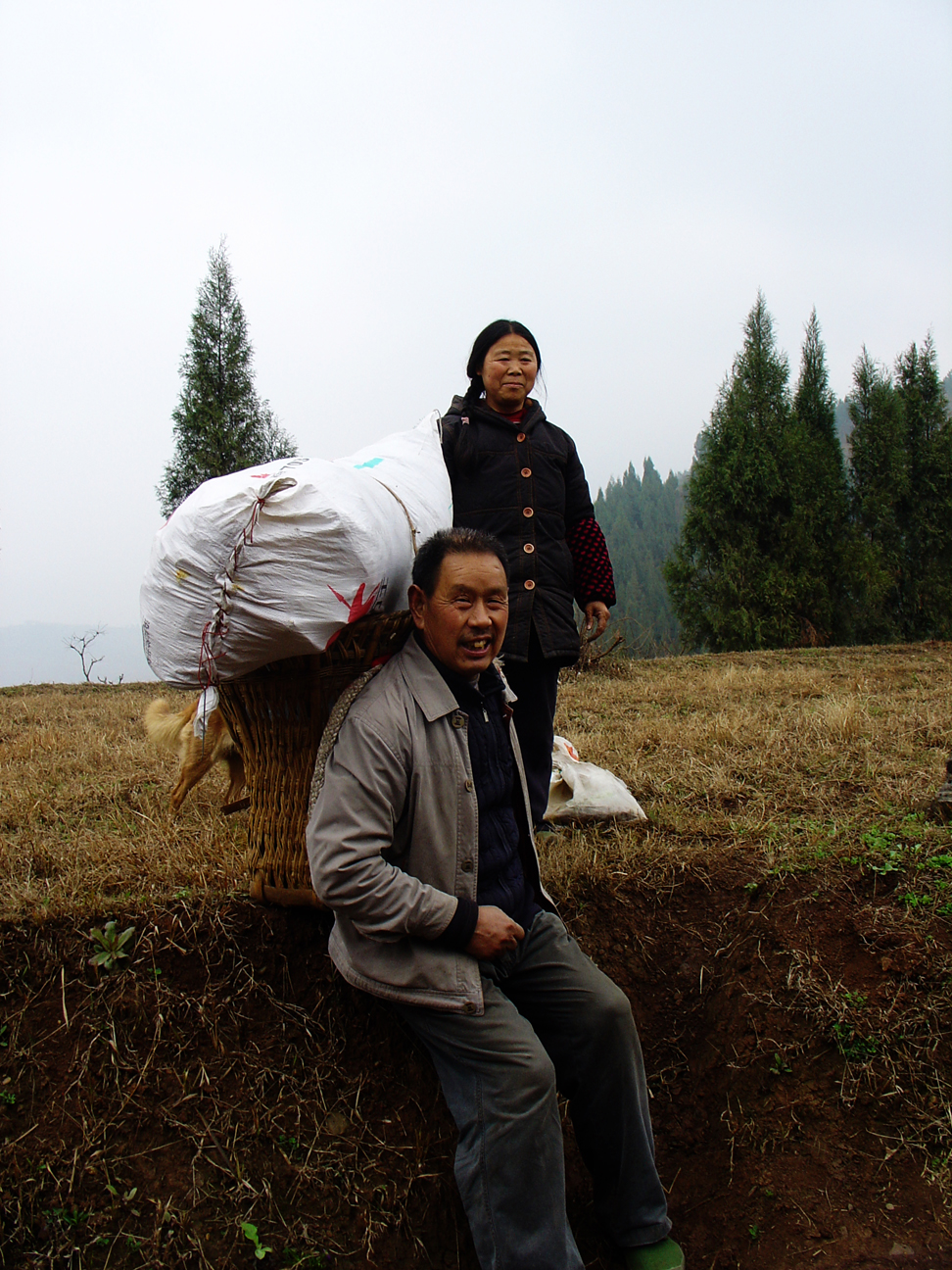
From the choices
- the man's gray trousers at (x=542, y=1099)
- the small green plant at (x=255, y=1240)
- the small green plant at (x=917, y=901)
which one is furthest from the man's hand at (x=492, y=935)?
the small green plant at (x=917, y=901)

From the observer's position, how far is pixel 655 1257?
2.01 m

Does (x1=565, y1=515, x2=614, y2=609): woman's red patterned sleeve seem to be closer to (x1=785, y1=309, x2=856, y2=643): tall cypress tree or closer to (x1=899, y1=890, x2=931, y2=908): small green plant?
(x1=899, y1=890, x2=931, y2=908): small green plant

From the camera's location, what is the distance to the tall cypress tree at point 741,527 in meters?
20.0

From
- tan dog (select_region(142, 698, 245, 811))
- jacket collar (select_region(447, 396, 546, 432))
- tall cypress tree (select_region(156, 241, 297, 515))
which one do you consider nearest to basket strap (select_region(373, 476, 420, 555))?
jacket collar (select_region(447, 396, 546, 432))

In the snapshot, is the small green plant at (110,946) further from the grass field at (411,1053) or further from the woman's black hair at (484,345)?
the woman's black hair at (484,345)

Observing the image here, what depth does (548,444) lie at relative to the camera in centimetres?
295

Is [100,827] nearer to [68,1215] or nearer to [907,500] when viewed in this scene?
[68,1215]

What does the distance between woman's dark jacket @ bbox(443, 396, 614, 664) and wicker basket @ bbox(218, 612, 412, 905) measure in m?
0.59

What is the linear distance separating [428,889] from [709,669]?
627 cm

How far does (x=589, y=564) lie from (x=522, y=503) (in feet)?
1.27

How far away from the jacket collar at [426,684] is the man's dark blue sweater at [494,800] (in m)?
0.03

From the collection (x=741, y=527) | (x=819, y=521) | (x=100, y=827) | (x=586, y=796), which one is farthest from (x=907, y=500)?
Answer: (x=100, y=827)

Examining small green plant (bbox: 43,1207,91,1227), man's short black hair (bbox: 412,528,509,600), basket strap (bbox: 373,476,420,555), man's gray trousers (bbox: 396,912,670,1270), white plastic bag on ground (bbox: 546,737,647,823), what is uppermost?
basket strap (bbox: 373,476,420,555)

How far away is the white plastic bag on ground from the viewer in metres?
3.43
